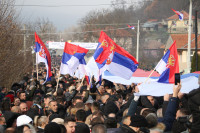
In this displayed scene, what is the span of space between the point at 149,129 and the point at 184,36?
50983 mm

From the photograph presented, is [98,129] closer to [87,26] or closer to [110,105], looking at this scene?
[110,105]

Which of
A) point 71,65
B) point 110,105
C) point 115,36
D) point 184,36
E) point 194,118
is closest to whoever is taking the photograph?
point 194,118

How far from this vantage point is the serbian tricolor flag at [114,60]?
36.0 feet

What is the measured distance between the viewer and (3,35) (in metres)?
17.2

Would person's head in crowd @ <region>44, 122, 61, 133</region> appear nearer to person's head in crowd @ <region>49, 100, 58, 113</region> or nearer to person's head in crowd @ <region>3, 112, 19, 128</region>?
person's head in crowd @ <region>3, 112, 19, 128</region>

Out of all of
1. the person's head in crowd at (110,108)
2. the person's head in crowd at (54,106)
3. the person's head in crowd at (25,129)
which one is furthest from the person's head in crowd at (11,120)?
the person's head in crowd at (110,108)

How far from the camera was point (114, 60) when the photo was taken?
1136 cm

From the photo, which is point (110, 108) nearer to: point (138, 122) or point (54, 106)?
point (54, 106)

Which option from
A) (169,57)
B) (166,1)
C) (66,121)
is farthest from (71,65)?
(166,1)

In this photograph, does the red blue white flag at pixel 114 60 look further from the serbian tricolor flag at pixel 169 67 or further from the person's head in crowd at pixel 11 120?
the person's head in crowd at pixel 11 120

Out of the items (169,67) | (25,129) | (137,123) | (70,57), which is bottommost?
(25,129)

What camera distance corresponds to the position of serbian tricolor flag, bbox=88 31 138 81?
1098 cm

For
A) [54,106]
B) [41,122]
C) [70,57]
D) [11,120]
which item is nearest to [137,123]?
[41,122]

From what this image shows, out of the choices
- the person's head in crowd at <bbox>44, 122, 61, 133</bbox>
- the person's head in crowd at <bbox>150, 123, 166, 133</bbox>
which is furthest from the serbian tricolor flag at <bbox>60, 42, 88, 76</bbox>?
the person's head in crowd at <bbox>150, 123, 166, 133</bbox>
